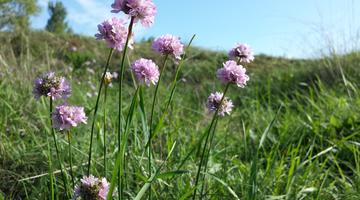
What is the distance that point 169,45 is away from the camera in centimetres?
140

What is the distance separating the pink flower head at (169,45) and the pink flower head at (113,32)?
0.17 meters

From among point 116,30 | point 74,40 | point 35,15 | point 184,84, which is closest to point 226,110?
point 116,30

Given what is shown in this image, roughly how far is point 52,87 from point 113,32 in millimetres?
246

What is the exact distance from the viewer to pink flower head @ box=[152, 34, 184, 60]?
140 centimetres

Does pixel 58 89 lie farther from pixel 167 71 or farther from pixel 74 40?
pixel 74 40

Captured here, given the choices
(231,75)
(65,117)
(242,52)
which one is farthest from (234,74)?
(65,117)

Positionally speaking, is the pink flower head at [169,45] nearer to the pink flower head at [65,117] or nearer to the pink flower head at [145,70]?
the pink flower head at [145,70]

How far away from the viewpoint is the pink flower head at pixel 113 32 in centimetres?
124

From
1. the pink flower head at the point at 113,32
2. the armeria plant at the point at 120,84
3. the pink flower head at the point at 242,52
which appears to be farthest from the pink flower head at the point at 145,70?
the pink flower head at the point at 242,52

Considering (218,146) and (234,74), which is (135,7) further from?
(218,146)

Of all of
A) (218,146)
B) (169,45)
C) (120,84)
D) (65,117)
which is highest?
(169,45)

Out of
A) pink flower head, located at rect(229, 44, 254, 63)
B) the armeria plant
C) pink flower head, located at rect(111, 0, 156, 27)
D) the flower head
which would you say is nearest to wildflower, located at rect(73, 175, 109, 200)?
the armeria plant

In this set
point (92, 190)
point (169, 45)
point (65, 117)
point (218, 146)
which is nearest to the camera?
point (92, 190)

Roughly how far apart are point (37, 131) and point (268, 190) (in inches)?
60.8
